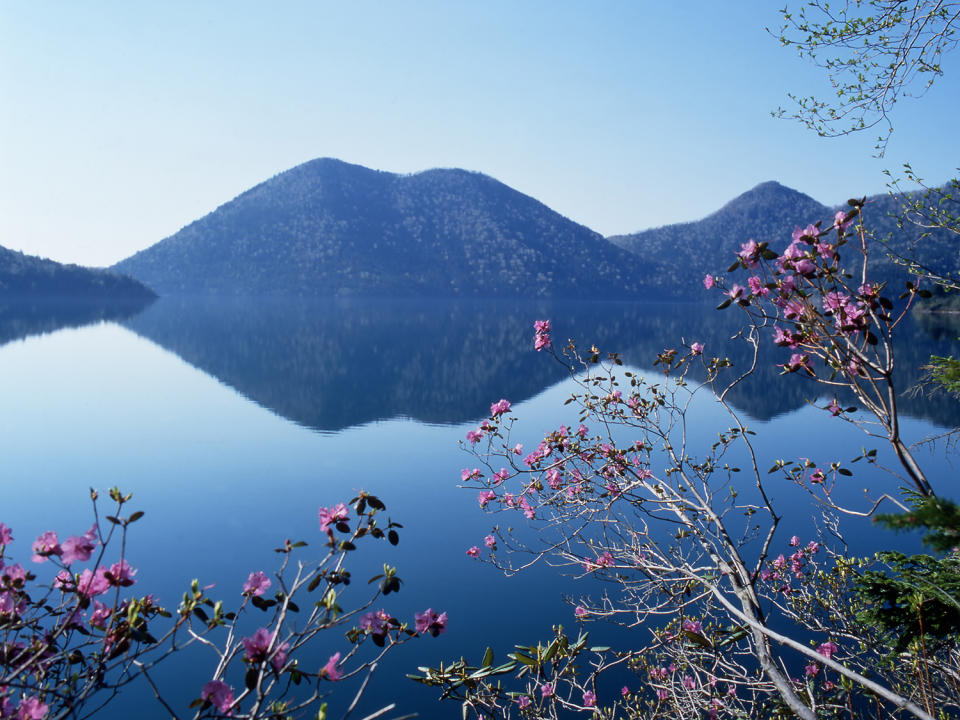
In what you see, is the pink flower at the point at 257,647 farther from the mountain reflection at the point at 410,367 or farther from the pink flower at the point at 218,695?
the mountain reflection at the point at 410,367

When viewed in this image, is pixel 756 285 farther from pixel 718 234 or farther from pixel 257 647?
pixel 718 234

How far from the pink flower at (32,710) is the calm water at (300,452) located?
3248 mm

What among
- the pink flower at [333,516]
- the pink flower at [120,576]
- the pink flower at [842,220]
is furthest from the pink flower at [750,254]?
the pink flower at [120,576]

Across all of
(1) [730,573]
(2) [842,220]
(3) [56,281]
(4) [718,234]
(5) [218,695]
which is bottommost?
(1) [730,573]

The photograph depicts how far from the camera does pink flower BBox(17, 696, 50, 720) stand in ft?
6.47

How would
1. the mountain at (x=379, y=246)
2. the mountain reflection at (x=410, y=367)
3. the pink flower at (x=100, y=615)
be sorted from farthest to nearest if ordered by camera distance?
the mountain at (x=379, y=246)
the mountain reflection at (x=410, y=367)
the pink flower at (x=100, y=615)

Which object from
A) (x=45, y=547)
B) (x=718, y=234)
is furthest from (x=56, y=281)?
(x=718, y=234)

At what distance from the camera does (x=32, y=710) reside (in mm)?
1965

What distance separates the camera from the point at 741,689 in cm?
564

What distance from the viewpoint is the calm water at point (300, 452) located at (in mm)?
7195

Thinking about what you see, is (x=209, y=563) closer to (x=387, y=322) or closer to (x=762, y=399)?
(x=762, y=399)

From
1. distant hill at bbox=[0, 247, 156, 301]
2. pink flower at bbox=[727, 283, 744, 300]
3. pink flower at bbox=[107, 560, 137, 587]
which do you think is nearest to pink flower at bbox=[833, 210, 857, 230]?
pink flower at bbox=[727, 283, 744, 300]

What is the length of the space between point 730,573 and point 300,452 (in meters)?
11.5

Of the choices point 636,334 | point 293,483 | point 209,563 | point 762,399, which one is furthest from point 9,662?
point 636,334
